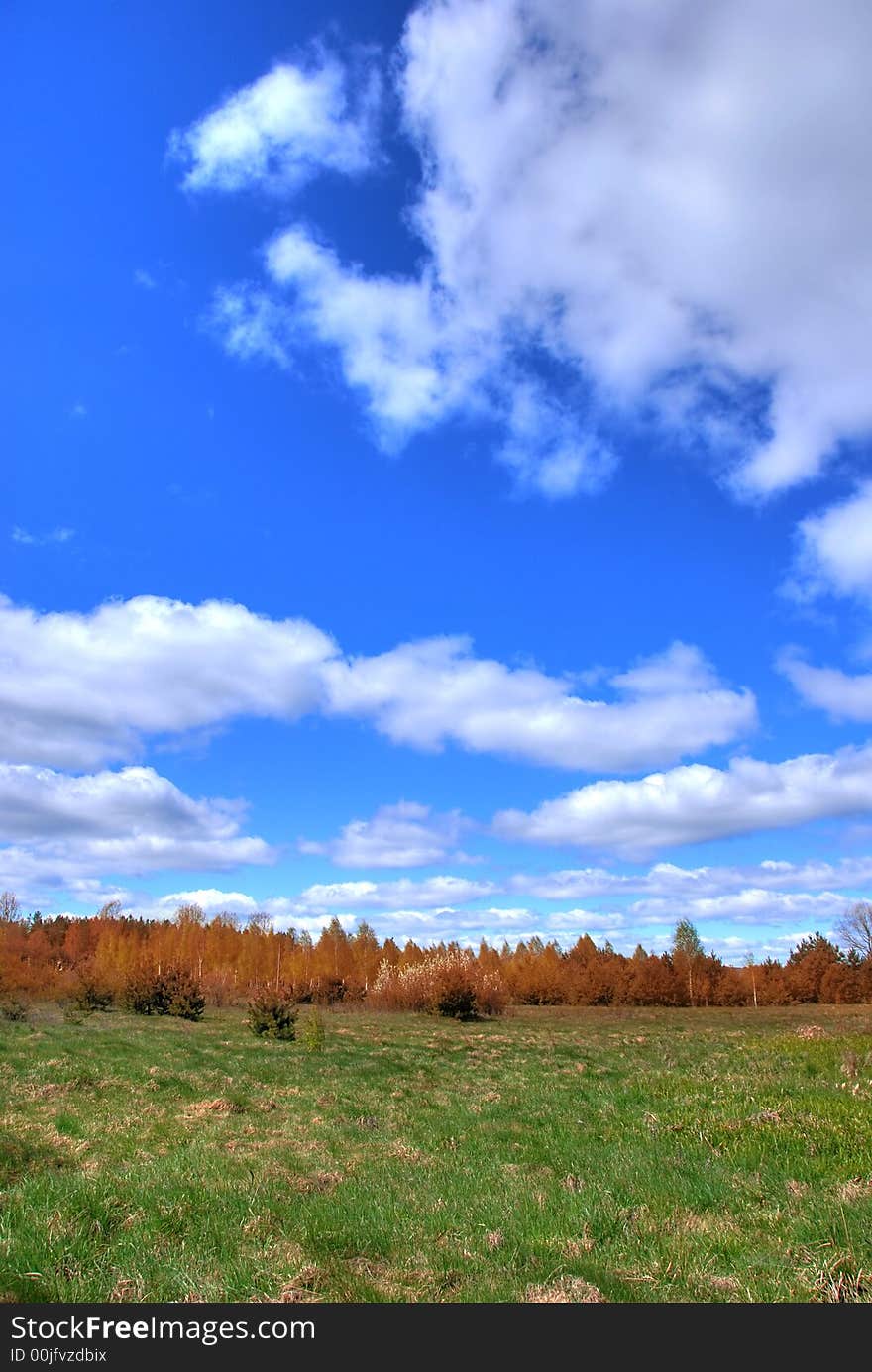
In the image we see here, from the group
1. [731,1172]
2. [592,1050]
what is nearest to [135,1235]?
[731,1172]

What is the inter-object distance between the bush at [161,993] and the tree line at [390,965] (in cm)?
3230

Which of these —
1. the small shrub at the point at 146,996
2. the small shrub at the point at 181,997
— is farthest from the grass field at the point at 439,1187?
the small shrub at the point at 146,996

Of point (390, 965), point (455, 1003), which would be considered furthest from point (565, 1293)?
point (390, 965)

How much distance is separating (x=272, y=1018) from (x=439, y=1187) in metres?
28.4

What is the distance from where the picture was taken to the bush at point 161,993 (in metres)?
48.6

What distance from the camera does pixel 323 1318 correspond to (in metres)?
5.98

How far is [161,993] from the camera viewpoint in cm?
5075

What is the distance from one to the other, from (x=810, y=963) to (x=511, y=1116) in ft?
391

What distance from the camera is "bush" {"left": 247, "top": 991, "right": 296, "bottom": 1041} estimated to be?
35781mm

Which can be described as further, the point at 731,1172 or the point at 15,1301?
the point at 731,1172

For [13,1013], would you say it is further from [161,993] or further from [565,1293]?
[565,1293]

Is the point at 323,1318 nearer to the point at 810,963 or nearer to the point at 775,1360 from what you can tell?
the point at 775,1360

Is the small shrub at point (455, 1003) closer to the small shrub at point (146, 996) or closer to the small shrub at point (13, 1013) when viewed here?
the small shrub at point (146, 996)

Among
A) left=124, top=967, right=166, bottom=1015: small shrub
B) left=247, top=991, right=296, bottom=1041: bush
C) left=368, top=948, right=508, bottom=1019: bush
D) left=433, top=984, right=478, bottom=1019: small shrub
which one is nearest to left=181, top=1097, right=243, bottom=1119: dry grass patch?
left=247, top=991, right=296, bottom=1041: bush
